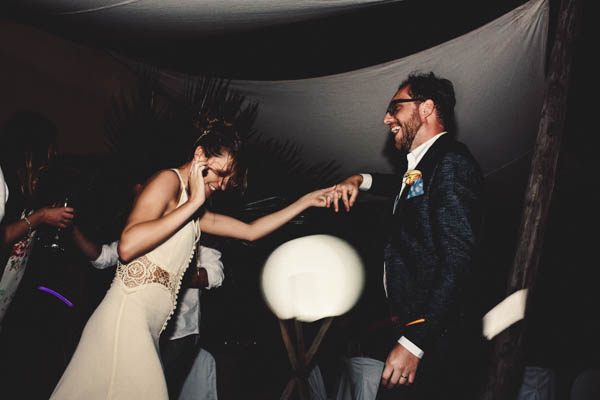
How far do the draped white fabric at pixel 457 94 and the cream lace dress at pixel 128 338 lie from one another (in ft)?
7.38

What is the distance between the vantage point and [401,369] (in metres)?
1.39

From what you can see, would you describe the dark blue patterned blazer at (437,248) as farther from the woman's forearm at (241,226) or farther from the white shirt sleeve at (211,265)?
the white shirt sleeve at (211,265)

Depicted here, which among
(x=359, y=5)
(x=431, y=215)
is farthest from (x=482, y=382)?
(x=359, y=5)

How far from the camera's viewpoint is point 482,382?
1987mm

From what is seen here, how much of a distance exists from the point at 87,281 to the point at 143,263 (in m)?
2.59

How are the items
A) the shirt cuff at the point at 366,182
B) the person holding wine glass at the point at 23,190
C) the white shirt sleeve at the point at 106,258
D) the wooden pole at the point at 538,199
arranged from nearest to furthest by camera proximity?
the wooden pole at the point at 538,199 → the person holding wine glass at the point at 23,190 → the shirt cuff at the point at 366,182 → the white shirt sleeve at the point at 106,258

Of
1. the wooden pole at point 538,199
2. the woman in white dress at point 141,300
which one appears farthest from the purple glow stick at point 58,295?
the wooden pole at point 538,199

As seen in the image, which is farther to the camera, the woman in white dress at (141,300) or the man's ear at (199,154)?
the man's ear at (199,154)

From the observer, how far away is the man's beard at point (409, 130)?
1987 millimetres

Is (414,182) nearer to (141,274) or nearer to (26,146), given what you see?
(141,274)

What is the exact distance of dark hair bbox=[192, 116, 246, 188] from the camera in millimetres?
2078

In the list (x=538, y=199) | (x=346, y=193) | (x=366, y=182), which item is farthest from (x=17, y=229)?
(x=538, y=199)

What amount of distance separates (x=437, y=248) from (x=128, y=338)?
1200 mm

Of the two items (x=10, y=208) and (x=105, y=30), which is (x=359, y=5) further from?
(x=10, y=208)
